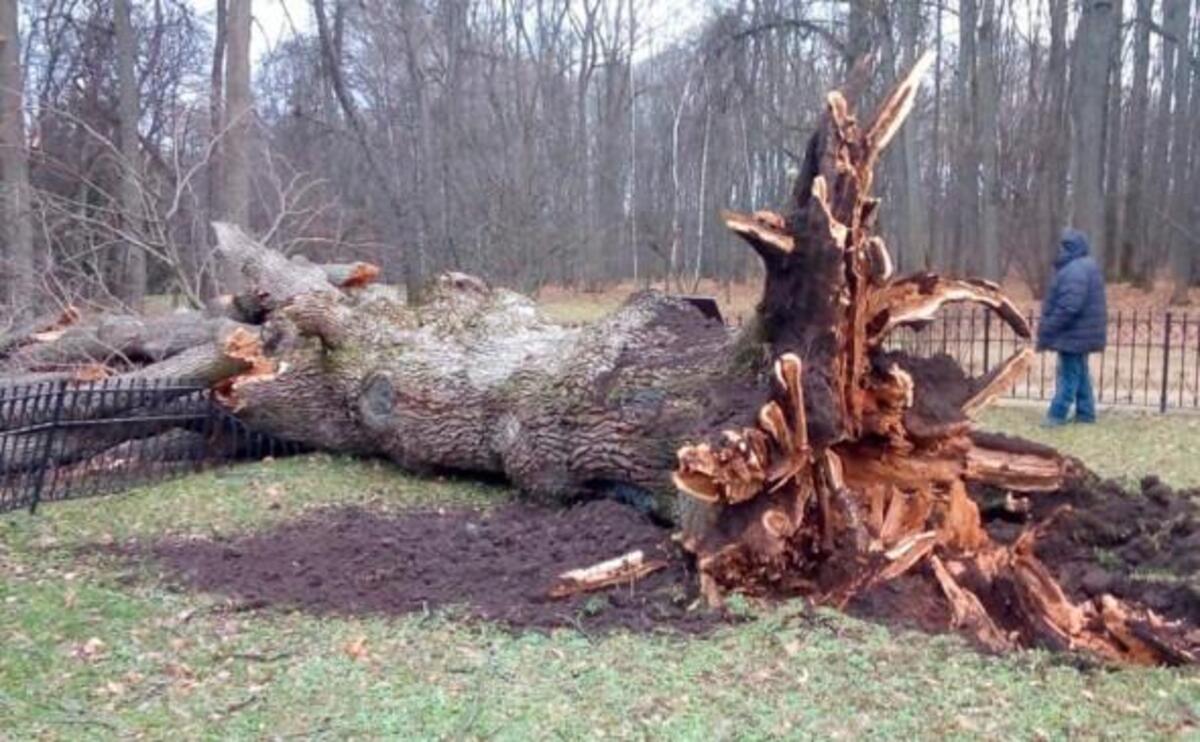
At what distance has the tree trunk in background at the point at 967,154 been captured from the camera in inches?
931

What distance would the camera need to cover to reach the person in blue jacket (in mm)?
9312

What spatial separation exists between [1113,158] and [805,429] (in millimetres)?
24601

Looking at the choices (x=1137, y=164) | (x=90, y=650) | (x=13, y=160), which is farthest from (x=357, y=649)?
(x=1137, y=164)

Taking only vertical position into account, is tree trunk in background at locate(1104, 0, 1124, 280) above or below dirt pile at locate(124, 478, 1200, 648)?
above

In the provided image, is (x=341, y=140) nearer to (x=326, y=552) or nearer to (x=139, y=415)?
(x=139, y=415)

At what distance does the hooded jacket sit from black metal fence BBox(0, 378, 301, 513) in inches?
247

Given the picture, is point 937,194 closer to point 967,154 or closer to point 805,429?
point 967,154

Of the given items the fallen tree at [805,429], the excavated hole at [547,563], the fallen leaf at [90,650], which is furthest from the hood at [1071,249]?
the fallen leaf at [90,650]

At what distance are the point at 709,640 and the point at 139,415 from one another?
17.4 ft

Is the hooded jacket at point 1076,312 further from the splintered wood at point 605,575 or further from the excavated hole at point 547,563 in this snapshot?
the splintered wood at point 605,575

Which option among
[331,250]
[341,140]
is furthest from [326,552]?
[341,140]

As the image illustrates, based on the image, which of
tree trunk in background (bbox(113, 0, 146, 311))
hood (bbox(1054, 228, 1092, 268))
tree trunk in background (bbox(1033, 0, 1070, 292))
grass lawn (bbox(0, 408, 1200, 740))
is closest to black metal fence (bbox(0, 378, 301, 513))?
grass lawn (bbox(0, 408, 1200, 740))

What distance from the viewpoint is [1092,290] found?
9.37 metres

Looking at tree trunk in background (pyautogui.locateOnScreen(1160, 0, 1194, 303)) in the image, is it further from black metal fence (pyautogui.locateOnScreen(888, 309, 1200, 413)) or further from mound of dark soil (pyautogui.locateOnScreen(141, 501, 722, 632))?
mound of dark soil (pyautogui.locateOnScreen(141, 501, 722, 632))
